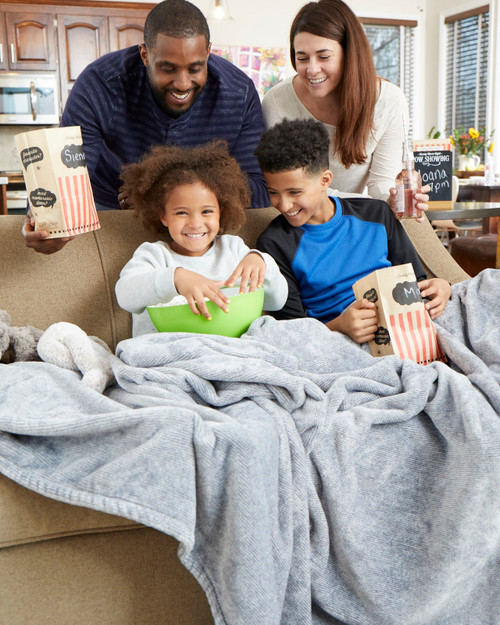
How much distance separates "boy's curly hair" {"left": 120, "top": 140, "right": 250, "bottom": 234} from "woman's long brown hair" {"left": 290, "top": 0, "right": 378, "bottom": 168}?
0.51 m

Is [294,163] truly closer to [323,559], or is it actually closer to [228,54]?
[323,559]

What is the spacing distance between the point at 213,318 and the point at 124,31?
511cm

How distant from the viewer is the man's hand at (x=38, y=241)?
5.01 ft

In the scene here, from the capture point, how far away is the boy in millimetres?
1691

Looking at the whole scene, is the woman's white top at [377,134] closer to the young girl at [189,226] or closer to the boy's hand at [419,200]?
the boy's hand at [419,200]

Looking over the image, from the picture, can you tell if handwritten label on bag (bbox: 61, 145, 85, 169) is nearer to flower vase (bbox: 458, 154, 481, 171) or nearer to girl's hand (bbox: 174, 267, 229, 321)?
girl's hand (bbox: 174, 267, 229, 321)

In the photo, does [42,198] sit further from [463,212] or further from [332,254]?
[463,212]

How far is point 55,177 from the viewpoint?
4.60ft

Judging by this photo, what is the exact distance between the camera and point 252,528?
97 centimetres

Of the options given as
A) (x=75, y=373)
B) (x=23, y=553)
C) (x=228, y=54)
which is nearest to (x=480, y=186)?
(x=228, y=54)

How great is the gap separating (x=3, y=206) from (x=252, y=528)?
309 cm

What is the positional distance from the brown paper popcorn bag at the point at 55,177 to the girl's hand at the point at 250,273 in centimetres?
37

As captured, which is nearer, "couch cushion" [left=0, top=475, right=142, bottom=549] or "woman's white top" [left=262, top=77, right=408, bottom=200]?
"couch cushion" [left=0, top=475, right=142, bottom=549]

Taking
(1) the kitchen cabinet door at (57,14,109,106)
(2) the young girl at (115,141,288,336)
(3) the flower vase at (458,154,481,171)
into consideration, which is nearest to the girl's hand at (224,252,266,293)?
(2) the young girl at (115,141,288,336)
